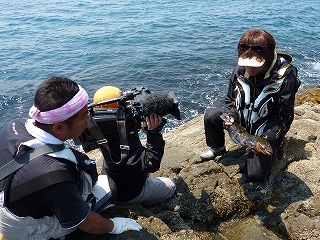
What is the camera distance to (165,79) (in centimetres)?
1441

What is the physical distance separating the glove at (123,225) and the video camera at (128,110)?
915mm

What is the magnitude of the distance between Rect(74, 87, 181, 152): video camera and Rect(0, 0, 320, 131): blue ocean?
6981 mm

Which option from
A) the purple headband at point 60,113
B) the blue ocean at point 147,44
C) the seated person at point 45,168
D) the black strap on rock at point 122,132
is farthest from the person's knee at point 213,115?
the blue ocean at point 147,44

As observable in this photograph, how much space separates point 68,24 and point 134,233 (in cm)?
2456

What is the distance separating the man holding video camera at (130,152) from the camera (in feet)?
12.2

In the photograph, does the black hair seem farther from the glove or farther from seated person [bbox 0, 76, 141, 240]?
the glove

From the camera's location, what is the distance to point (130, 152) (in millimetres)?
3996

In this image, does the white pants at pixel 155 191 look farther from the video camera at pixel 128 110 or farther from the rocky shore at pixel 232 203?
the video camera at pixel 128 110

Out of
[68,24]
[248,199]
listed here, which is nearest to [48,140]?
[248,199]

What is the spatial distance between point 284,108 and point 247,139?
71 centimetres

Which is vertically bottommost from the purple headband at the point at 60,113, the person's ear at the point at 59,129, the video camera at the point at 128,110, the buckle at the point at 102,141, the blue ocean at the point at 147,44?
the blue ocean at the point at 147,44

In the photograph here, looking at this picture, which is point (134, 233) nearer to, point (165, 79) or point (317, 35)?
point (165, 79)

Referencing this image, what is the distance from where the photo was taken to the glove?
3.51 metres

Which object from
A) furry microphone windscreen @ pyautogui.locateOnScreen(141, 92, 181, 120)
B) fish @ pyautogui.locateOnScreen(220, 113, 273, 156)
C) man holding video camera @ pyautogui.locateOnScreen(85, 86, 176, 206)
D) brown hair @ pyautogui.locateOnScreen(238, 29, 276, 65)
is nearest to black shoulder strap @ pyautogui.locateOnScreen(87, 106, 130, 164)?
man holding video camera @ pyautogui.locateOnScreen(85, 86, 176, 206)
